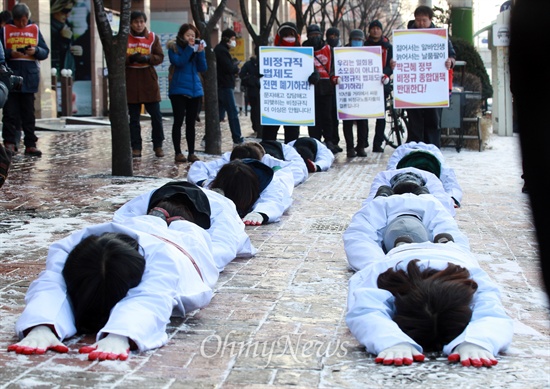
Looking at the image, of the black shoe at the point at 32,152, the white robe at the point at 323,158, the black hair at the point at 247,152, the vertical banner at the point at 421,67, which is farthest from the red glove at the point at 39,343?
the vertical banner at the point at 421,67

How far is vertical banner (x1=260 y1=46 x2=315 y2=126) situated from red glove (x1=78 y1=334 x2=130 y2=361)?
10.3 metres

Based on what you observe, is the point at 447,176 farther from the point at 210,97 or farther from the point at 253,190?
the point at 210,97

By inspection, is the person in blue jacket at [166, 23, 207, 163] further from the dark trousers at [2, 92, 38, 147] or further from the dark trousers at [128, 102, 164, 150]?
the dark trousers at [2, 92, 38, 147]

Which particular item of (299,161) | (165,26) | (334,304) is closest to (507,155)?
(299,161)

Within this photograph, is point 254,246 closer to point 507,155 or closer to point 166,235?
point 166,235

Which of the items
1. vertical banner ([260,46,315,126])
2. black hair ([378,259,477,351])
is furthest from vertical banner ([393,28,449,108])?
black hair ([378,259,477,351])

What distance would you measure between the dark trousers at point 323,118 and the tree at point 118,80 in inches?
193

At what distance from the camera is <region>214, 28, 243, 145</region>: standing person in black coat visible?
16.2 metres

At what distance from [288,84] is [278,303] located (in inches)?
378

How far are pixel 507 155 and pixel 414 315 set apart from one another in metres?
11.9

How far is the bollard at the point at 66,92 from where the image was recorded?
23250 millimetres

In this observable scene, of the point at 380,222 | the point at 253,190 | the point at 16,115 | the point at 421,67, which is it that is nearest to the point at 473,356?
the point at 380,222

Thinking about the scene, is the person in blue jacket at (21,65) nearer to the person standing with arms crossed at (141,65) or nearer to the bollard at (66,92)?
the person standing with arms crossed at (141,65)

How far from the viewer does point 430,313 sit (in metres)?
3.39
